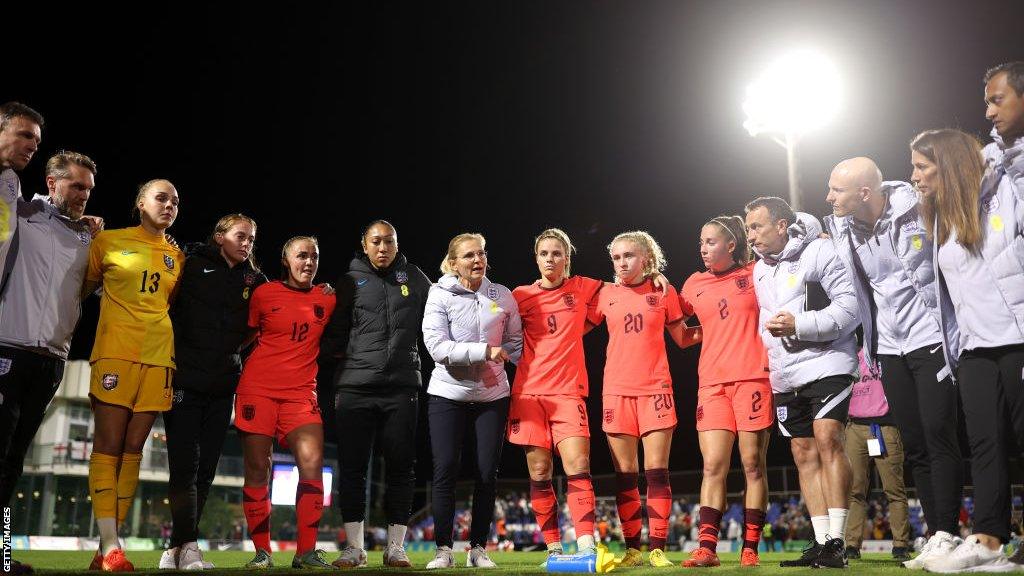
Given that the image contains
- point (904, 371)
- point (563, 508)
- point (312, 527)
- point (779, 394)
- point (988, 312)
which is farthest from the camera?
point (563, 508)

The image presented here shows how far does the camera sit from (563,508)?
77.7ft

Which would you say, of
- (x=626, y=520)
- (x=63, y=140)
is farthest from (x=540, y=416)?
(x=63, y=140)

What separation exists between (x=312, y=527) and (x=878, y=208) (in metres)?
4.33

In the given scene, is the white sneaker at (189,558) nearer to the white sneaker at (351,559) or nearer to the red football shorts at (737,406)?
the white sneaker at (351,559)

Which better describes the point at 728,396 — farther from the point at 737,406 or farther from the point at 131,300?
the point at 131,300

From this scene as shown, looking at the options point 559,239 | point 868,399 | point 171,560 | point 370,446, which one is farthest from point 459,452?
point 868,399

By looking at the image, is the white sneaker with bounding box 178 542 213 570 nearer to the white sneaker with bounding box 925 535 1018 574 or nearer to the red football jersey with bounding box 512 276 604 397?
the red football jersey with bounding box 512 276 604 397

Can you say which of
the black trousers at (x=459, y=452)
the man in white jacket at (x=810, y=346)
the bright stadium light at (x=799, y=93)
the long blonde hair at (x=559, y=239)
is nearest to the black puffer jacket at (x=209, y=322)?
the black trousers at (x=459, y=452)

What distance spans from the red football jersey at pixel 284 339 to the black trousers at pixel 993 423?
433 centimetres

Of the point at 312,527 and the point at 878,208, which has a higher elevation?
the point at 878,208

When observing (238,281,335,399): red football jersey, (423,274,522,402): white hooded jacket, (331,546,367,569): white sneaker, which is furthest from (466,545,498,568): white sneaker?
(238,281,335,399): red football jersey

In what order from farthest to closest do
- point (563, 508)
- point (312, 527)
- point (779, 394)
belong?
point (563, 508)
point (312, 527)
point (779, 394)

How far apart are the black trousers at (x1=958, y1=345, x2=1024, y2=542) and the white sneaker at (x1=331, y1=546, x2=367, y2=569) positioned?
377 centimetres

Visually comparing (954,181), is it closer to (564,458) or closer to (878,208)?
(878,208)
